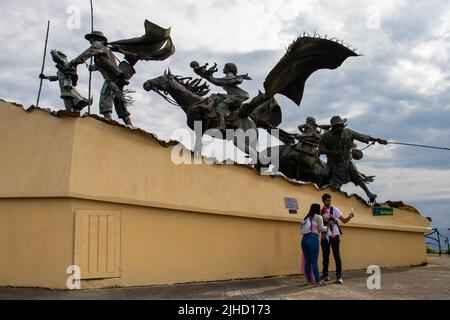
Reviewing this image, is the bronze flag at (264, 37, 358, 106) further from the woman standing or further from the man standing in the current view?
the woman standing

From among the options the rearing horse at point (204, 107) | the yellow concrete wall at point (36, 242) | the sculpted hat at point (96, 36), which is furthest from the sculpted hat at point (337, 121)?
the yellow concrete wall at point (36, 242)

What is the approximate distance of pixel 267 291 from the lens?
25.0ft

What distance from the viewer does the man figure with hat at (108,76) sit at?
386 inches

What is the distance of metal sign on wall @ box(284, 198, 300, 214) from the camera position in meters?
10.5

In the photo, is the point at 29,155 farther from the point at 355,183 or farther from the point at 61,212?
Result: the point at 355,183

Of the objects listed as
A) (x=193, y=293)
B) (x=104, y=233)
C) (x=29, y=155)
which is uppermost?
(x=29, y=155)

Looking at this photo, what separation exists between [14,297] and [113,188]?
6.39ft

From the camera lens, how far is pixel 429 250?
18.8m

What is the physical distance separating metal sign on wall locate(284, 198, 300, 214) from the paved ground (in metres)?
1.57

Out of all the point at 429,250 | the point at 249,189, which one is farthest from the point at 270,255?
the point at 429,250

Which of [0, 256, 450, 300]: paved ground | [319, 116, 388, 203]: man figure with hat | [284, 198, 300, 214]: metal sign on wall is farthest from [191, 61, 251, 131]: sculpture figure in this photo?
[0, 256, 450, 300]: paved ground

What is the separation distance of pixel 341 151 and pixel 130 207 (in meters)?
6.23

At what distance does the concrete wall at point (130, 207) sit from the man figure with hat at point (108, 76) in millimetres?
2007

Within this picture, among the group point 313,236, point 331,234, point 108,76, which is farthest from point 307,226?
point 108,76
